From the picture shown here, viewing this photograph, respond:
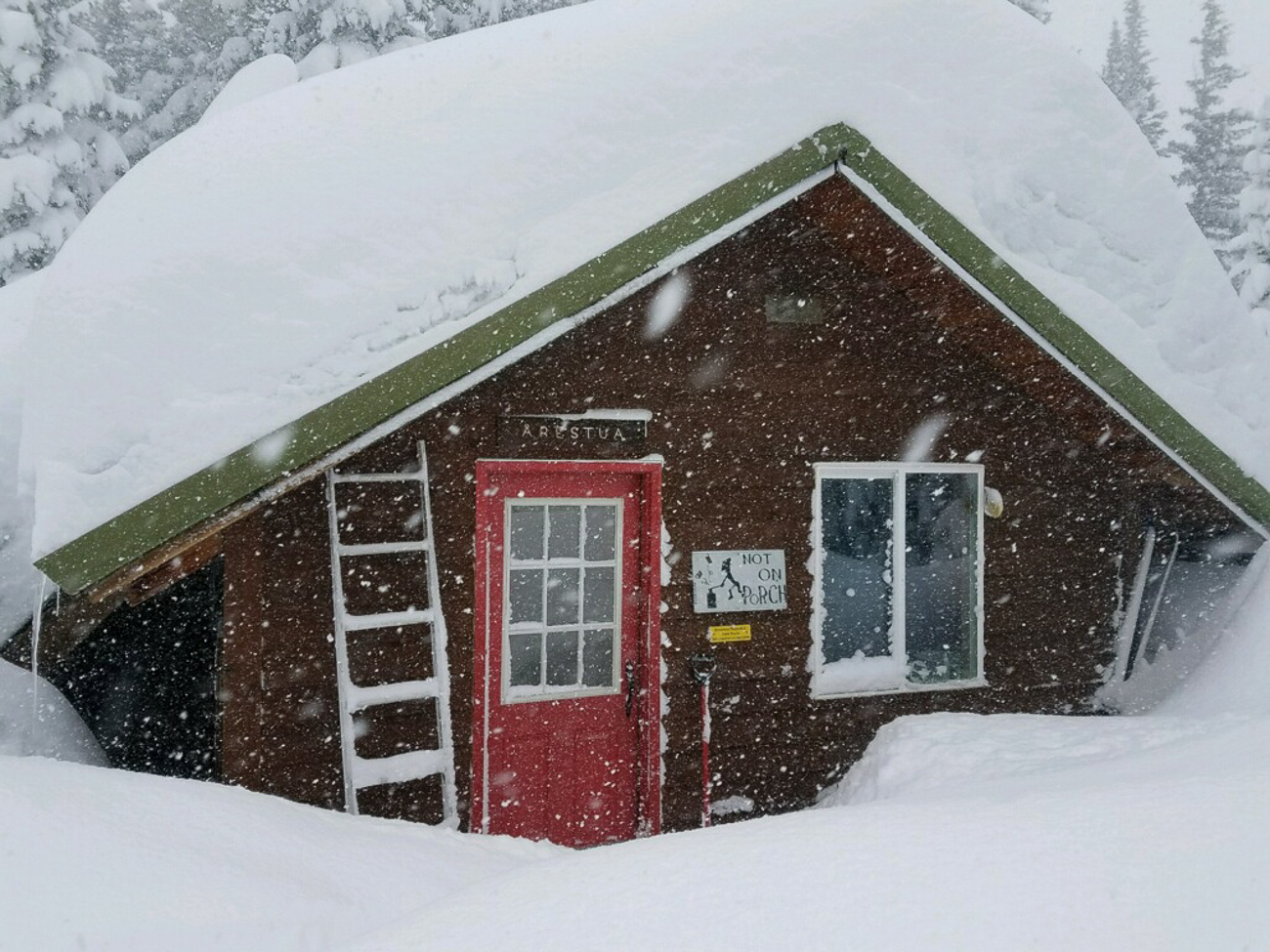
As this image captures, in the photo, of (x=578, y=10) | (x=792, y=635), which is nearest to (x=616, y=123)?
(x=578, y=10)

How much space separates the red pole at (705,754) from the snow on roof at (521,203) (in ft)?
8.58

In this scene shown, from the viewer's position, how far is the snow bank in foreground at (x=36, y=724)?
5254 mm

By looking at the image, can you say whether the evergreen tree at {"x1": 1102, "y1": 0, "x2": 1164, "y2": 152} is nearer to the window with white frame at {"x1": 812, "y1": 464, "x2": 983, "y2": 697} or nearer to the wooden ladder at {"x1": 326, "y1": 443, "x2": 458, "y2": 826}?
the window with white frame at {"x1": 812, "y1": 464, "x2": 983, "y2": 697}

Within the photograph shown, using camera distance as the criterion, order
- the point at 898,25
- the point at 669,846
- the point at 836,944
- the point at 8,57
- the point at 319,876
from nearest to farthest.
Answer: the point at 836,944 < the point at 669,846 < the point at 319,876 < the point at 898,25 < the point at 8,57

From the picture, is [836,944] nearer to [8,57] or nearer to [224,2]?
[8,57]

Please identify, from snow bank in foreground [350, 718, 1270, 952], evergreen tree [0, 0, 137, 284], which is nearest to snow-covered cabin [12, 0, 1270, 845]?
snow bank in foreground [350, 718, 1270, 952]

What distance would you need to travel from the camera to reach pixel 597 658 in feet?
18.9

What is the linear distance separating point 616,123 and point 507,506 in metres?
2.38

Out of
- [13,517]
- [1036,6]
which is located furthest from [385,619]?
[1036,6]

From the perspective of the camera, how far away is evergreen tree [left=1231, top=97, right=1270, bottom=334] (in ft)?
68.8

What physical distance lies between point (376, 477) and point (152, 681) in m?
3.16

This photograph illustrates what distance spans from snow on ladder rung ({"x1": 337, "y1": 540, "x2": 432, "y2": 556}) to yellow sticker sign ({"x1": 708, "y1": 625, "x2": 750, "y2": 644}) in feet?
5.92

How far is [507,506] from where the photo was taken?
5.50 metres

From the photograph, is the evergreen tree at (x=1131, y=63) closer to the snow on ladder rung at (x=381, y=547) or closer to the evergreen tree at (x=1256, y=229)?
the evergreen tree at (x=1256, y=229)
